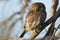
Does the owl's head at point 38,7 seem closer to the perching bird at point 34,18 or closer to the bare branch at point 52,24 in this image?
the perching bird at point 34,18

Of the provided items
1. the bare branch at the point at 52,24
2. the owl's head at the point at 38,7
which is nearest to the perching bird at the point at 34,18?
the owl's head at the point at 38,7

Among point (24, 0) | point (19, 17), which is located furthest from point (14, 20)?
point (24, 0)

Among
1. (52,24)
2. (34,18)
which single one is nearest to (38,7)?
(34,18)

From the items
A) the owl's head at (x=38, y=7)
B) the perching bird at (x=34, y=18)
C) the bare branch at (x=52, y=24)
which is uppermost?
the owl's head at (x=38, y=7)

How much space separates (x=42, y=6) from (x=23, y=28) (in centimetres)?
69

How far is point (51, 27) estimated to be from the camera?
5.03 ft

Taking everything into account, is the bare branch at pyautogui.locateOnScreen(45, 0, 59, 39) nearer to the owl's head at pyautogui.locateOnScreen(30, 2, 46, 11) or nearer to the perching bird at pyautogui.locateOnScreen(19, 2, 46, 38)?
the perching bird at pyautogui.locateOnScreen(19, 2, 46, 38)

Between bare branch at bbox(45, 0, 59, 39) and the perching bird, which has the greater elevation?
the perching bird

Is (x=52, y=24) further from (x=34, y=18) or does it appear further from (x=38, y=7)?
(x=38, y=7)

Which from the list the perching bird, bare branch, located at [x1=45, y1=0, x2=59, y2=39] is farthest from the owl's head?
bare branch, located at [x1=45, y1=0, x2=59, y2=39]

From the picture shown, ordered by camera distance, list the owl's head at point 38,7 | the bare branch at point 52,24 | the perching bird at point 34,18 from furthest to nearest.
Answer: the owl's head at point 38,7 → the perching bird at point 34,18 → the bare branch at point 52,24

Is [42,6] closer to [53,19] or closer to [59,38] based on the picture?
[59,38]

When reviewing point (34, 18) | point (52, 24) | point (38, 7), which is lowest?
point (52, 24)

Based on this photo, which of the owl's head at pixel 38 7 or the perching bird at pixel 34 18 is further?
the owl's head at pixel 38 7
